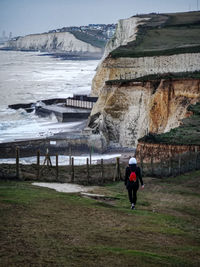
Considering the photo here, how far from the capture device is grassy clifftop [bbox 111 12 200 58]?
59.8m

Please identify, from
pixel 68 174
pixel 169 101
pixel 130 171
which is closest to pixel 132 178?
pixel 130 171

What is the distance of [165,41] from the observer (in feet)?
252

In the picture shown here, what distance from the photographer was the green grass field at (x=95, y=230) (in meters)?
10.1

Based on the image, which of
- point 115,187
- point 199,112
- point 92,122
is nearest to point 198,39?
point 92,122

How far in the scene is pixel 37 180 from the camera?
829 inches

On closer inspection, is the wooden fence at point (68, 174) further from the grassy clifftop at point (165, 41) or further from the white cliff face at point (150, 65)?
the grassy clifftop at point (165, 41)

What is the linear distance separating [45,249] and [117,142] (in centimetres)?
3674

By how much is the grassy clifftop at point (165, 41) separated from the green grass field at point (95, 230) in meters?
42.3

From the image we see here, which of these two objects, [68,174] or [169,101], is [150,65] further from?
[68,174]

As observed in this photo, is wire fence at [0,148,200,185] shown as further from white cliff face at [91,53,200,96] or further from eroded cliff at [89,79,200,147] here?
white cliff face at [91,53,200,96]

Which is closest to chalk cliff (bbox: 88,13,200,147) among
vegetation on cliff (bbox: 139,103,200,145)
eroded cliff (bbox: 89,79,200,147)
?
eroded cliff (bbox: 89,79,200,147)

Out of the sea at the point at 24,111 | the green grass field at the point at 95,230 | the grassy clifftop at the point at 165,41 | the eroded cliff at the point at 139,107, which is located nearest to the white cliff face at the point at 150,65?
the grassy clifftop at the point at 165,41

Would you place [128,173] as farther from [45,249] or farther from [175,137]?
[175,137]

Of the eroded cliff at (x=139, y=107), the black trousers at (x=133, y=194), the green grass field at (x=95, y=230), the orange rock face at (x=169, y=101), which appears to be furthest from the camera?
the eroded cliff at (x=139, y=107)
